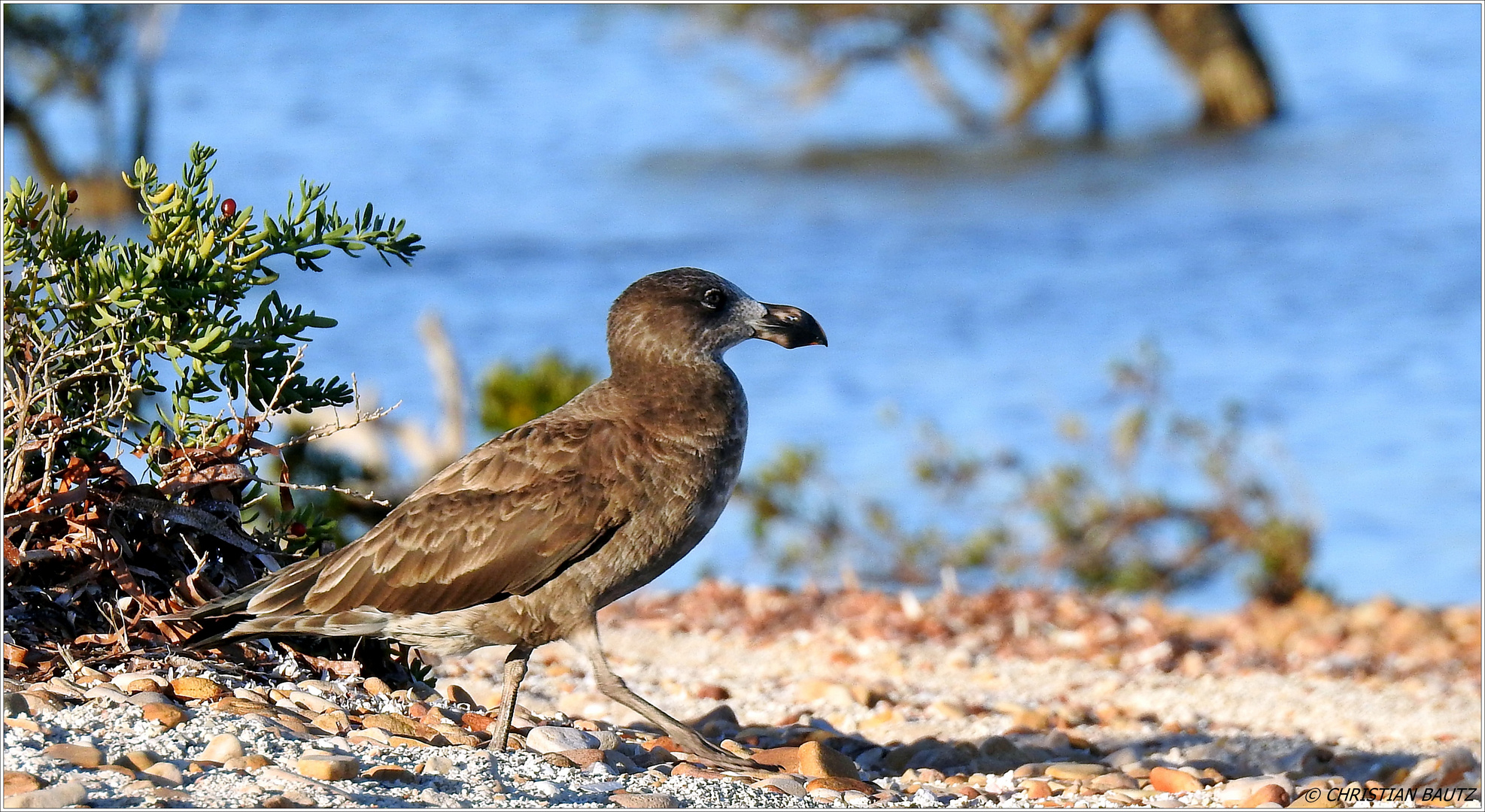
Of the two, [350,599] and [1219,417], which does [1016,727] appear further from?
[1219,417]

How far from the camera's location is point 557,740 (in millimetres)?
4711

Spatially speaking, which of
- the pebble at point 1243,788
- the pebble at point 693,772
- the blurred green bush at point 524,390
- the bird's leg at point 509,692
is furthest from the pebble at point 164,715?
the blurred green bush at point 524,390

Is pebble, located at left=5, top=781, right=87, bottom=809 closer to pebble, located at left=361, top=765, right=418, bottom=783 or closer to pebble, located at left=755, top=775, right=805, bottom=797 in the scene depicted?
pebble, located at left=361, top=765, right=418, bottom=783

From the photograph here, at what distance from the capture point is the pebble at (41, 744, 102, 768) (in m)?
3.99

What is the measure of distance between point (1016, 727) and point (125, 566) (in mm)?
3284

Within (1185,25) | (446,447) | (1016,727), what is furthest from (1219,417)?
(1185,25)

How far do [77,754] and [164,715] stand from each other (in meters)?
0.31

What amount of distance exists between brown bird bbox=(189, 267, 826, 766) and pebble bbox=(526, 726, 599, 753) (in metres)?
0.13

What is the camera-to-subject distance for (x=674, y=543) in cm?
468

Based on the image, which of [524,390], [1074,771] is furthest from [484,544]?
[524,390]

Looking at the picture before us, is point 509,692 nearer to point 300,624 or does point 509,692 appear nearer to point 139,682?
point 300,624

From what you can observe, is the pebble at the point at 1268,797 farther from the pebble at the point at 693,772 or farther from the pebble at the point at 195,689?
the pebble at the point at 195,689

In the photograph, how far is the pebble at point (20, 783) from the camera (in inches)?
148

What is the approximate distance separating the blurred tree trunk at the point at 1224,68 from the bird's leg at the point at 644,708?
23.5m
